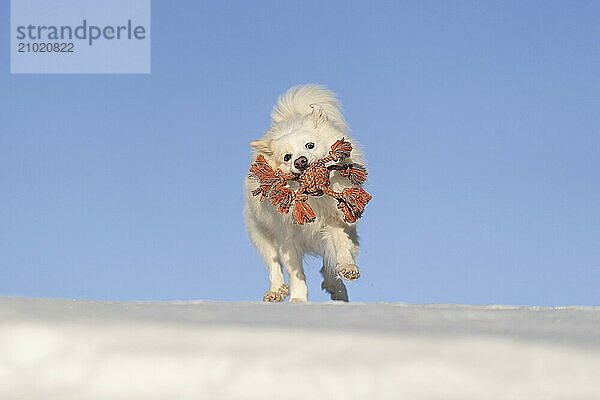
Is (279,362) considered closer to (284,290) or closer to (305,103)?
(284,290)

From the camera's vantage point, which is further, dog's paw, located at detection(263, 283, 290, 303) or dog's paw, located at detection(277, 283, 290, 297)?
dog's paw, located at detection(277, 283, 290, 297)

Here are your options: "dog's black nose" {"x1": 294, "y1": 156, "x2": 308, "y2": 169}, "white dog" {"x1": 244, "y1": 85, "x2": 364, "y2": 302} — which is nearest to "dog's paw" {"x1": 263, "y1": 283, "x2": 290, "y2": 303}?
"white dog" {"x1": 244, "y1": 85, "x2": 364, "y2": 302}

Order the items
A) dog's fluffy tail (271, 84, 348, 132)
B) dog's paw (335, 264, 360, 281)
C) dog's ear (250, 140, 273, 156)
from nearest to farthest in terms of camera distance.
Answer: dog's paw (335, 264, 360, 281), dog's ear (250, 140, 273, 156), dog's fluffy tail (271, 84, 348, 132)

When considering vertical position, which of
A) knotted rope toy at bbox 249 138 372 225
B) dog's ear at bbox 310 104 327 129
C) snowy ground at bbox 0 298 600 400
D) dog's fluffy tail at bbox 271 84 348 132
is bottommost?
snowy ground at bbox 0 298 600 400

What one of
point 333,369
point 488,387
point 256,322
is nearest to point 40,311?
point 256,322

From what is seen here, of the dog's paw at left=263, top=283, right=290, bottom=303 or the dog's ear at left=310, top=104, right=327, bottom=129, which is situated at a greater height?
the dog's ear at left=310, top=104, right=327, bottom=129

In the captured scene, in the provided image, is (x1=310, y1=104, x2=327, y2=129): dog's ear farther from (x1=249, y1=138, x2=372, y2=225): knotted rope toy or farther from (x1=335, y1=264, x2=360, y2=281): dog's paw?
(x1=335, y1=264, x2=360, y2=281): dog's paw

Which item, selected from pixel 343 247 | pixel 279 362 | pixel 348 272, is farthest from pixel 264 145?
pixel 279 362

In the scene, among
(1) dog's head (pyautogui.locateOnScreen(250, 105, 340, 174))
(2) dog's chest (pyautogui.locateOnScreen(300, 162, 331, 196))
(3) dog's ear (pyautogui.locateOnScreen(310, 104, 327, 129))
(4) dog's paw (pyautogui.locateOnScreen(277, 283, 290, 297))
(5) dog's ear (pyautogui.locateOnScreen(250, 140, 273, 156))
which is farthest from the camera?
(4) dog's paw (pyautogui.locateOnScreen(277, 283, 290, 297))

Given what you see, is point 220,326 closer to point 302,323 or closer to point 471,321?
point 302,323
